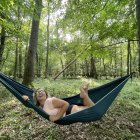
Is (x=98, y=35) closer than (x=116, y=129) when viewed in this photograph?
No

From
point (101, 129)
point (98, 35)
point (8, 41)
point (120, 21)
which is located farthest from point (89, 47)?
point (8, 41)

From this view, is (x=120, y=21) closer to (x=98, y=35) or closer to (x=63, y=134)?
(x=98, y=35)

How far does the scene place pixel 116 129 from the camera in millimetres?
3973

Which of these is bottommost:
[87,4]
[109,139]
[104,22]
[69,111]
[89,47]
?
[109,139]

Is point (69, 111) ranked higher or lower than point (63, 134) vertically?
higher

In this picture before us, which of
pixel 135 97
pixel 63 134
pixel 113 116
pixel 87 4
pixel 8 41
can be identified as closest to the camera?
pixel 63 134

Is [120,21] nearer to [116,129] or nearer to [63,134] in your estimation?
[116,129]

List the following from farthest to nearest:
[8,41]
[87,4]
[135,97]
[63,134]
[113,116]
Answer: [8,41], [135,97], [87,4], [113,116], [63,134]

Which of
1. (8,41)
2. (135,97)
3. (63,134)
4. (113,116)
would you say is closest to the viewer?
(63,134)

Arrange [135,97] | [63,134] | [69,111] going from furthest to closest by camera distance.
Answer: [135,97] → [63,134] → [69,111]

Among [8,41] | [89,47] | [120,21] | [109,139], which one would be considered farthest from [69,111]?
[8,41]

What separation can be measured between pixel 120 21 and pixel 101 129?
102 inches

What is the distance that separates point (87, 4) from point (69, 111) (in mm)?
2791

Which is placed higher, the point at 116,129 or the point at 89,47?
the point at 89,47
